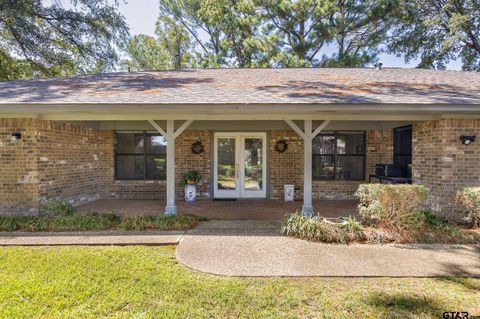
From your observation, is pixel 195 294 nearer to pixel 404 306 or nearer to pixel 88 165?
pixel 404 306

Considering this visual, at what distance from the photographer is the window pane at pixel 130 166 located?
9.20 meters

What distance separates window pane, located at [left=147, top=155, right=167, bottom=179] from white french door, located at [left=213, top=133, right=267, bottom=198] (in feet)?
5.58

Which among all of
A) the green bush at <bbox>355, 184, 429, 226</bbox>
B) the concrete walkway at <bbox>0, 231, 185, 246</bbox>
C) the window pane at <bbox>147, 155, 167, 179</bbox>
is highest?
the window pane at <bbox>147, 155, 167, 179</bbox>

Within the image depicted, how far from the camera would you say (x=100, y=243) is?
15.6 feet

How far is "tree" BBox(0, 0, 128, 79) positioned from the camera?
48.1 feet

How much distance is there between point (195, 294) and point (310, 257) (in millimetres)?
1867

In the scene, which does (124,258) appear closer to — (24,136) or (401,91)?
(24,136)

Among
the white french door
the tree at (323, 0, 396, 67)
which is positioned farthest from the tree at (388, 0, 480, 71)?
the white french door

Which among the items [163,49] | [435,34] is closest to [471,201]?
[435,34]

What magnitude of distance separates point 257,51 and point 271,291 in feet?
52.2

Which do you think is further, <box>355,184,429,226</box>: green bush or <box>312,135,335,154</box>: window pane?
<box>312,135,335,154</box>: window pane

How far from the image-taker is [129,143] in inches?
365

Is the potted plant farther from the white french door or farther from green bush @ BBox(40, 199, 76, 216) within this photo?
green bush @ BBox(40, 199, 76, 216)

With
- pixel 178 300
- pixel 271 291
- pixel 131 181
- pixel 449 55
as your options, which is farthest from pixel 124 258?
pixel 449 55
